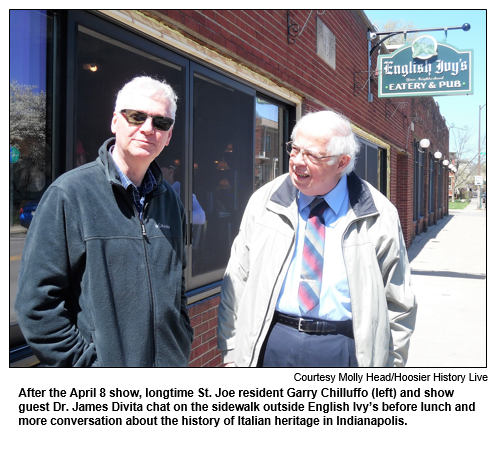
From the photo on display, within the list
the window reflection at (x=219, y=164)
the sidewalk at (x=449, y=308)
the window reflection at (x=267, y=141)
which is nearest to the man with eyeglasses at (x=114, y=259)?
the window reflection at (x=219, y=164)

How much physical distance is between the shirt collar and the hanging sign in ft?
17.2

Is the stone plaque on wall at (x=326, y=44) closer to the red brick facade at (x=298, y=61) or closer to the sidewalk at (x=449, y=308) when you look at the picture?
the red brick facade at (x=298, y=61)

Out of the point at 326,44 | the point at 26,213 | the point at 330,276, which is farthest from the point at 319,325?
the point at 326,44

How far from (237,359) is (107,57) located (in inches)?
79.0

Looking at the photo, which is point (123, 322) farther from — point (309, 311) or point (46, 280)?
point (309, 311)

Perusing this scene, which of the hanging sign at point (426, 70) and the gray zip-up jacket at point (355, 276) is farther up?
the hanging sign at point (426, 70)

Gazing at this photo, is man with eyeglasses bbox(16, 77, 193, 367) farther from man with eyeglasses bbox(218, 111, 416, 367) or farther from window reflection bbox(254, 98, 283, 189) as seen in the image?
window reflection bbox(254, 98, 283, 189)

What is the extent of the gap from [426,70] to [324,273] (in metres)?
5.75

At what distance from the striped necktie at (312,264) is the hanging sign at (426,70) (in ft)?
17.9

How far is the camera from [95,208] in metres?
1.68

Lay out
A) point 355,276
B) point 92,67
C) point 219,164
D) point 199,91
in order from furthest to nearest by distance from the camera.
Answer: point 219,164 < point 199,91 < point 92,67 < point 355,276

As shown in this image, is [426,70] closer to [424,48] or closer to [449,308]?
[424,48]

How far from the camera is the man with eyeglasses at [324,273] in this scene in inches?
80.6

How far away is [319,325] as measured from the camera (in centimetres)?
207
